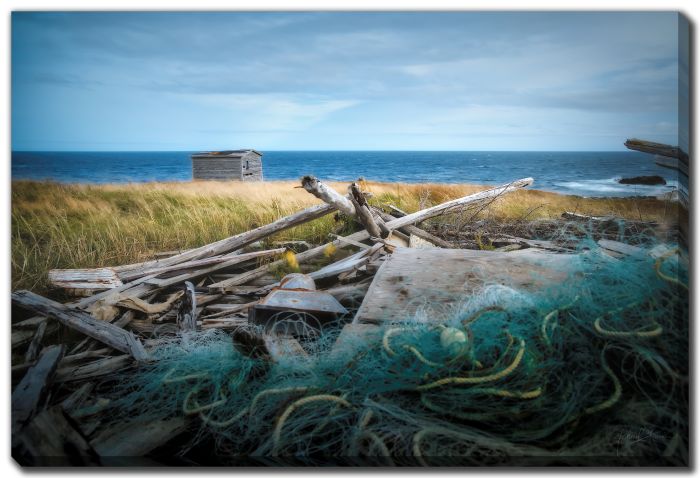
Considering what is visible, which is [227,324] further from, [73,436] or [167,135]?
[167,135]

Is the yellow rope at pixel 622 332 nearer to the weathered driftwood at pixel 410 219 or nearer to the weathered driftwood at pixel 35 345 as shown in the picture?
the weathered driftwood at pixel 410 219

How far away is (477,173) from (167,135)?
2167 mm

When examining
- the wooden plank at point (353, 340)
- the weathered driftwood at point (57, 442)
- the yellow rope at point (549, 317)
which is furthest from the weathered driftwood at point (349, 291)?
the weathered driftwood at point (57, 442)

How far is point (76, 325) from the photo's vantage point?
327cm

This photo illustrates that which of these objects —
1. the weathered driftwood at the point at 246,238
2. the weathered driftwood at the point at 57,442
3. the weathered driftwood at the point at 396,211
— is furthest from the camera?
the weathered driftwood at the point at 396,211

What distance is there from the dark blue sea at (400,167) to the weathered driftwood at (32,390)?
1176mm

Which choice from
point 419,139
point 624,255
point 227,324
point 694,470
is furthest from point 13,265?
point 694,470

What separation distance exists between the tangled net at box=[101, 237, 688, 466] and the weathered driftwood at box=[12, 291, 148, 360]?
280 mm

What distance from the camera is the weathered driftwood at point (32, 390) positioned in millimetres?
3018

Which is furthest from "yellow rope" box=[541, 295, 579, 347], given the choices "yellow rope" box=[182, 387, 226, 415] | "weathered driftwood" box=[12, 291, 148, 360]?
"weathered driftwood" box=[12, 291, 148, 360]

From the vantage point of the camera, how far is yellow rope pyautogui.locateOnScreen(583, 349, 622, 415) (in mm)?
2738

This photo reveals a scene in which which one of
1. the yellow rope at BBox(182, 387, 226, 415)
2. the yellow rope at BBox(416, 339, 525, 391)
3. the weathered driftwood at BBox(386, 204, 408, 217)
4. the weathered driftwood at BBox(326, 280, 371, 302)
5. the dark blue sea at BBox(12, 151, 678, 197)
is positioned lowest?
the yellow rope at BBox(182, 387, 226, 415)

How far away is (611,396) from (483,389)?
0.69 metres

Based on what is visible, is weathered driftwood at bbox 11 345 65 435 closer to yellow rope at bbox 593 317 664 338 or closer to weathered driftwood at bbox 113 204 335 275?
weathered driftwood at bbox 113 204 335 275
